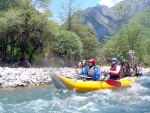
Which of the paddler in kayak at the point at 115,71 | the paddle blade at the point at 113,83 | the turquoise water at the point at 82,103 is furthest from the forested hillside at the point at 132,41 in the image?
the turquoise water at the point at 82,103

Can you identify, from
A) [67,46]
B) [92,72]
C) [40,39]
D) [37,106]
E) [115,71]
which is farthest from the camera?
[67,46]

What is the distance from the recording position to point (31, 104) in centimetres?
1194

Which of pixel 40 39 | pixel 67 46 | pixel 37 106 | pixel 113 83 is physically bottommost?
pixel 37 106

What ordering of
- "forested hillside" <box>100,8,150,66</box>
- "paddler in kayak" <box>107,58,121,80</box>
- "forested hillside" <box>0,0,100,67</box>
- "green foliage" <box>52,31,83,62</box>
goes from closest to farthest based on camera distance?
"paddler in kayak" <box>107,58,121,80</box> < "forested hillside" <box>0,0,100,67</box> < "green foliage" <box>52,31,83,62</box> < "forested hillside" <box>100,8,150,66</box>

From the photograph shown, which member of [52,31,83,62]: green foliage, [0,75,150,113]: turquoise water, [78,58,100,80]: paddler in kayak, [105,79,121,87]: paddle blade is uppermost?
[52,31,83,62]: green foliage

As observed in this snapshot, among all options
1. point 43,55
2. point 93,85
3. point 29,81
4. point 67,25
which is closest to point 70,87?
point 93,85

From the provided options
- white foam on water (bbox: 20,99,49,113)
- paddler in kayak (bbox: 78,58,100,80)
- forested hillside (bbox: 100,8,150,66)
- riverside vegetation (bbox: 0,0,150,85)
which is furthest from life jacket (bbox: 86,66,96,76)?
forested hillside (bbox: 100,8,150,66)

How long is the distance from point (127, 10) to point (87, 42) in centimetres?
914

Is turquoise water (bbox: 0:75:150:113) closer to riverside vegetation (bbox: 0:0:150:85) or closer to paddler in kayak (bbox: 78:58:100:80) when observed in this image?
paddler in kayak (bbox: 78:58:100:80)

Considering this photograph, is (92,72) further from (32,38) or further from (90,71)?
(32,38)

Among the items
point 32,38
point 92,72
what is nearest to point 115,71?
point 92,72

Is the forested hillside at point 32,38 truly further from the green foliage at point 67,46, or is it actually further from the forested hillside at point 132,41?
the forested hillside at point 132,41

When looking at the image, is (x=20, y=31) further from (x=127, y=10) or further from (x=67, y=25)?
(x=127, y=10)

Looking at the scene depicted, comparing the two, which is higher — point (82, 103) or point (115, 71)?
point (115, 71)
